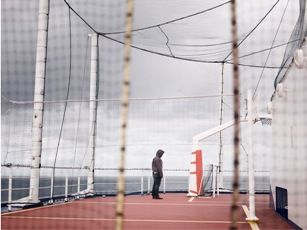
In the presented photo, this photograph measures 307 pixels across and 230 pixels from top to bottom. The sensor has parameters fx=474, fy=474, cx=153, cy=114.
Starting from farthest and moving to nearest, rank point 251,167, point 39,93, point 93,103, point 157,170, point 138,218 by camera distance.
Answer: point 93,103
point 157,170
point 39,93
point 138,218
point 251,167

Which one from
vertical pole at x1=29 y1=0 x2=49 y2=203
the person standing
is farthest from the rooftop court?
the person standing

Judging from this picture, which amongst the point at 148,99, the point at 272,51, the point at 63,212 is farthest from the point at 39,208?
the point at 272,51

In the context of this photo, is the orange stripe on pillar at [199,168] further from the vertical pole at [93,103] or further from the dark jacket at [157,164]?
the vertical pole at [93,103]

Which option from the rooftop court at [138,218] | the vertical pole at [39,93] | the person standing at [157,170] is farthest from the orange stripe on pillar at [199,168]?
the vertical pole at [39,93]

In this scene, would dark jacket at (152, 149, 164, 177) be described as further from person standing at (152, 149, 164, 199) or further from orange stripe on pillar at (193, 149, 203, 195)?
orange stripe on pillar at (193, 149, 203, 195)

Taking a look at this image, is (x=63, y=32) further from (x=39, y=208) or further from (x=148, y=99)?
(x=39, y=208)

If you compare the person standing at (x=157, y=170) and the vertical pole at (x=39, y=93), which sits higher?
the vertical pole at (x=39, y=93)

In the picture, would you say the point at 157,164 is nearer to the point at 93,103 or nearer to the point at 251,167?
the point at 93,103

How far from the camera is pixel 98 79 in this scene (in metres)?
12.7

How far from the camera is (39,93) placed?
952cm

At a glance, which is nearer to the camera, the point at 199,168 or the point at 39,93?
the point at 39,93

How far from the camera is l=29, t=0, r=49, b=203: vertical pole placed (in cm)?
947

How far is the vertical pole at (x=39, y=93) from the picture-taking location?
947cm

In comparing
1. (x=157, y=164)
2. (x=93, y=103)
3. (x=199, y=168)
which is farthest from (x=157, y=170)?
(x=93, y=103)
